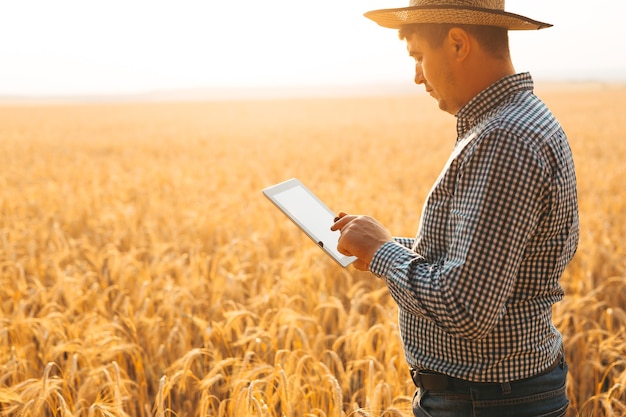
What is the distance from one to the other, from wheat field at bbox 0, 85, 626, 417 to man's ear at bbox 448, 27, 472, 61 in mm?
1109

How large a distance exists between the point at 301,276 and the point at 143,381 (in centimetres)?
131

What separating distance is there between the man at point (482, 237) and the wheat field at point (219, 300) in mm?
541

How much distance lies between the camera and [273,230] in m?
5.42

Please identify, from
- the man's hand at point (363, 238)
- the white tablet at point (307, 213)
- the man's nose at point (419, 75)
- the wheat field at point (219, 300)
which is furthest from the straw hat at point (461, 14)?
the wheat field at point (219, 300)

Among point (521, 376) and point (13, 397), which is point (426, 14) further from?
point (13, 397)

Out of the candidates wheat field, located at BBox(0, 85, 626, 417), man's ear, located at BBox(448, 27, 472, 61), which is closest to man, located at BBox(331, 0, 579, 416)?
man's ear, located at BBox(448, 27, 472, 61)

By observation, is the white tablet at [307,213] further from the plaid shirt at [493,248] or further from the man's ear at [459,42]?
the man's ear at [459,42]

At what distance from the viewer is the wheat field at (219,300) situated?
7.88 ft

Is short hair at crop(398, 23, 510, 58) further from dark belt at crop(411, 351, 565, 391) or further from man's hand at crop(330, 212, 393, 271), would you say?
dark belt at crop(411, 351, 565, 391)

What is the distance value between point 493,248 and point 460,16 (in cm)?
52

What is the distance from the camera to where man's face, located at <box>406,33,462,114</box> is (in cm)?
135

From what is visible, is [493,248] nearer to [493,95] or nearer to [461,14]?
[493,95]

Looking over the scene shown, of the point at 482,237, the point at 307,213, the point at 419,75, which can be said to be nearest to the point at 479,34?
the point at 419,75

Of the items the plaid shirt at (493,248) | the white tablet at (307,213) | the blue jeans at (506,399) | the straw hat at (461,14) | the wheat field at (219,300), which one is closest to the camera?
the plaid shirt at (493,248)
